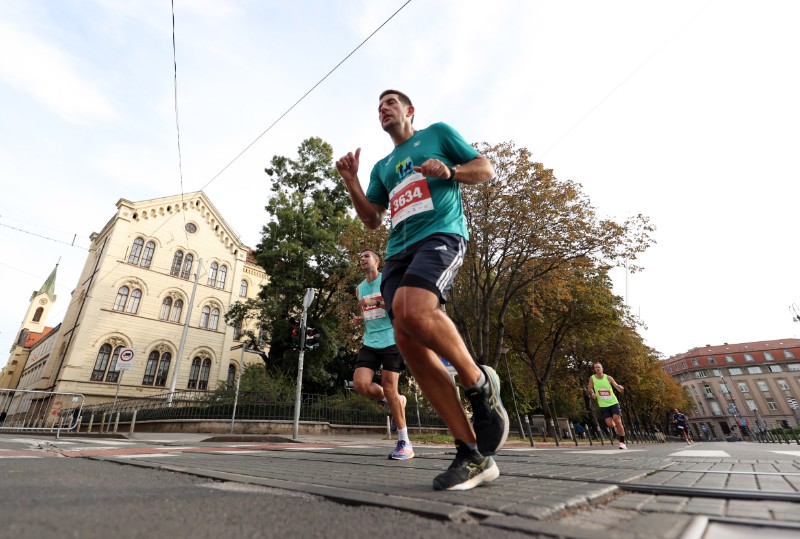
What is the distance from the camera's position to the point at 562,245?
12.9 metres

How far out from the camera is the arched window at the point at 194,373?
27784mm

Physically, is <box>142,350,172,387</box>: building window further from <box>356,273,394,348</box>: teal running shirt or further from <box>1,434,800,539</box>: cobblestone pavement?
<box>1,434,800,539</box>: cobblestone pavement

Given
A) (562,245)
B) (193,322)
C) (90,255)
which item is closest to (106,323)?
(193,322)

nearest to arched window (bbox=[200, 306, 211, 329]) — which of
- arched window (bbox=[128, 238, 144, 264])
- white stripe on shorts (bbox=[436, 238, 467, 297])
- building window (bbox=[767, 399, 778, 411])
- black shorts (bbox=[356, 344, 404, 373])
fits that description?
arched window (bbox=[128, 238, 144, 264])

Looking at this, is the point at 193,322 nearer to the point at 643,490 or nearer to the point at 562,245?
the point at 562,245

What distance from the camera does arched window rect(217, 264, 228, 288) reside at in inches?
1228

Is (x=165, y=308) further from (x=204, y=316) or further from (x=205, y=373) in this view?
(x=205, y=373)

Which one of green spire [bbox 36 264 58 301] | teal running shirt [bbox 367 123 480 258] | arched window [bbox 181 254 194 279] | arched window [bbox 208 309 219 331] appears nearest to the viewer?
teal running shirt [bbox 367 123 480 258]

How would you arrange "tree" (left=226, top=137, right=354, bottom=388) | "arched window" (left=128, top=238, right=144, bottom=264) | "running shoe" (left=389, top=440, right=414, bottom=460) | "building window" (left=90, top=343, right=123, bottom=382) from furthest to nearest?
"arched window" (left=128, top=238, right=144, bottom=264) < "building window" (left=90, top=343, right=123, bottom=382) < "tree" (left=226, top=137, right=354, bottom=388) < "running shoe" (left=389, top=440, right=414, bottom=460)

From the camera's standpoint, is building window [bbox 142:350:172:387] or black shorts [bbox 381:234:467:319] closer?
black shorts [bbox 381:234:467:319]

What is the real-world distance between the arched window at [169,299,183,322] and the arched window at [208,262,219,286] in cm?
267

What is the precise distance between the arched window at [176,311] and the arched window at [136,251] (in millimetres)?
3953

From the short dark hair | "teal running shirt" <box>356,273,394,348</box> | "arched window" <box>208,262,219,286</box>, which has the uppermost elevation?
"arched window" <box>208,262,219,286</box>

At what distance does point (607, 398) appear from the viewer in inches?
395
